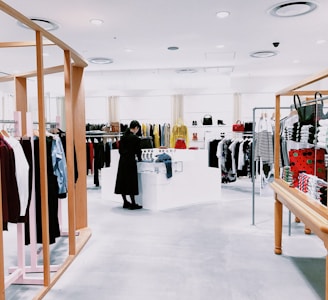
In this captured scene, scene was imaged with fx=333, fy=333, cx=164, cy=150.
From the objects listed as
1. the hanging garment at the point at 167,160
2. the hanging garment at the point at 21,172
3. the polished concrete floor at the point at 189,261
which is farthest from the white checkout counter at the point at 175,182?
the hanging garment at the point at 21,172

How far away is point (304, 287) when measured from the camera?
2926mm

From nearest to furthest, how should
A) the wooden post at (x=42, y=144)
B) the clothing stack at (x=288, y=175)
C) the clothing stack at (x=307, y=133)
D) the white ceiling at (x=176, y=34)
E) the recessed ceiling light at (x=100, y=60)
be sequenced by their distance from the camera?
1. the wooden post at (x=42, y=144)
2. the clothing stack at (x=307, y=133)
3. the clothing stack at (x=288, y=175)
4. the white ceiling at (x=176, y=34)
5. the recessed ceiling light at (x=100, y=60)

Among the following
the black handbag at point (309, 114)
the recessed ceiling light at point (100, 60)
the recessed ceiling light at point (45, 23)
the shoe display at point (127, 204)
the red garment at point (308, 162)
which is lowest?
the shoe display at point (127, 204)

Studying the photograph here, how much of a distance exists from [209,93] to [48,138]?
8307 millimetres

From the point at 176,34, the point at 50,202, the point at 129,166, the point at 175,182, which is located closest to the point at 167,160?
the point at 175,182

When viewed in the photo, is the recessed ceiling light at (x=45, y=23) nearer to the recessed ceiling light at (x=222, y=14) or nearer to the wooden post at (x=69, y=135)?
the wooden post at (x=69, y=135)

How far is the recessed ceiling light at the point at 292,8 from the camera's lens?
4.68 m

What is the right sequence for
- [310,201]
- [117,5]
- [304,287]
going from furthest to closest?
1. [117,5]
2. [304,287]
3. [310,201]

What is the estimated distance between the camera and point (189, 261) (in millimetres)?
3514

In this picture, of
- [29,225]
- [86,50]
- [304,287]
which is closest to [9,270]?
[29,225]

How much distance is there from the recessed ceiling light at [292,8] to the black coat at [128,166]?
117 inches

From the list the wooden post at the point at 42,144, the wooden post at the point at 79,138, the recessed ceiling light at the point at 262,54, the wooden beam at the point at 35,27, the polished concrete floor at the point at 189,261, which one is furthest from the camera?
the recessed ceiling light at the point at 262,54

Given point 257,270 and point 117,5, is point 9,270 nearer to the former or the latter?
point 257,270

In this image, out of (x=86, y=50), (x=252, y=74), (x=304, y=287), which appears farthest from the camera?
(x=252, y=74)
